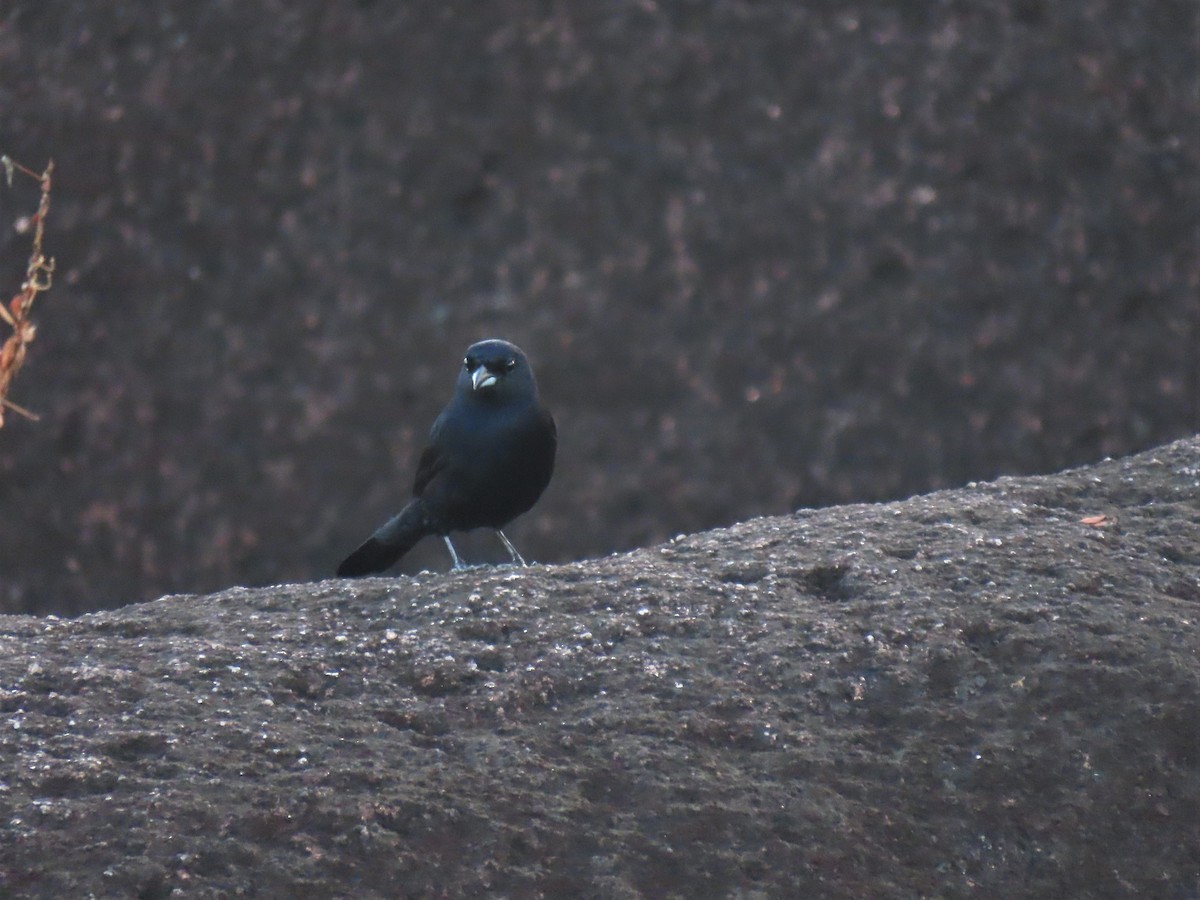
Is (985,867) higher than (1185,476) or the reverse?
the reverse

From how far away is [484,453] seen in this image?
2955mm

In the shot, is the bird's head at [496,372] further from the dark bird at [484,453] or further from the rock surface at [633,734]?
the rock surface at [633,734]

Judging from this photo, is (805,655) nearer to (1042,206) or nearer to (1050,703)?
(1050,703)

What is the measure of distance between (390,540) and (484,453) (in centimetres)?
29

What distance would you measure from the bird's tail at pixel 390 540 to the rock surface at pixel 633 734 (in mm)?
757

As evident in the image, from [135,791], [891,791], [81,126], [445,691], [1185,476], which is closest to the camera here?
[135,791]

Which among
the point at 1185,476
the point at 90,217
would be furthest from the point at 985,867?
the point at 90,217

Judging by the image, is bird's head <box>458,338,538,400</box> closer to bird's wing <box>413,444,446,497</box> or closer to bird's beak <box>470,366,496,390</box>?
bird's beak <box>470,366,496,390</box>

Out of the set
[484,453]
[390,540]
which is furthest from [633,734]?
[390,540]

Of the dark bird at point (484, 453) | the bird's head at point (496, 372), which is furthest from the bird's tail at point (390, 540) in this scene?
the bird's head at point (496, 372)

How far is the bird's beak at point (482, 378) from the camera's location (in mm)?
2938

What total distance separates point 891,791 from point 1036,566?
582mm

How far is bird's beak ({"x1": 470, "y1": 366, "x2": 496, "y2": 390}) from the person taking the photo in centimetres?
294

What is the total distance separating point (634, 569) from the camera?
7.38ft
